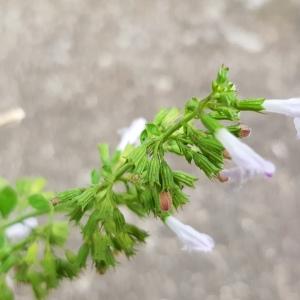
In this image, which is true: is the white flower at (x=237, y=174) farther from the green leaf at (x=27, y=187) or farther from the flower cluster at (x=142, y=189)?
the green leaf at (x=27, y=187)

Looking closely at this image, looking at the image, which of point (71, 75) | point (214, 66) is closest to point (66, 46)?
point (71, 75)

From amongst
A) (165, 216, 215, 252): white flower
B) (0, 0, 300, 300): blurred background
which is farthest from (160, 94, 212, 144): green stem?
(0, 0, 300, 300): blurred background

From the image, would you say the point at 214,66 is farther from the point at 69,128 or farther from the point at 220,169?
the point at 220,169

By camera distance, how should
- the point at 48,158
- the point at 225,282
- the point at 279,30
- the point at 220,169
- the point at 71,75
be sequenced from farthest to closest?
the point at 279,30
the point at 71,75
the point at 48,158
the point at 225,282
the point at 220,169

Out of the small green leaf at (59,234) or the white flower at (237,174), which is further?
the small green leaf at (59,234)

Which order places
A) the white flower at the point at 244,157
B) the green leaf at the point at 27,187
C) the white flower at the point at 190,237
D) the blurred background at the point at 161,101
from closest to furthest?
the white flower at the point at 244,157 < the white flower at the point at 190,237 < the green leaf at the point at 27,187 < the blurred background at the point at 161,101

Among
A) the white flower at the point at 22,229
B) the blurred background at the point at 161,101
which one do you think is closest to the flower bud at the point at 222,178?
the white flower at the point at 22,229

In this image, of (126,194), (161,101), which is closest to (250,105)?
(126,194)

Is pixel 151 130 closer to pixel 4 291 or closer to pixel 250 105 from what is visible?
pixel 250 105
